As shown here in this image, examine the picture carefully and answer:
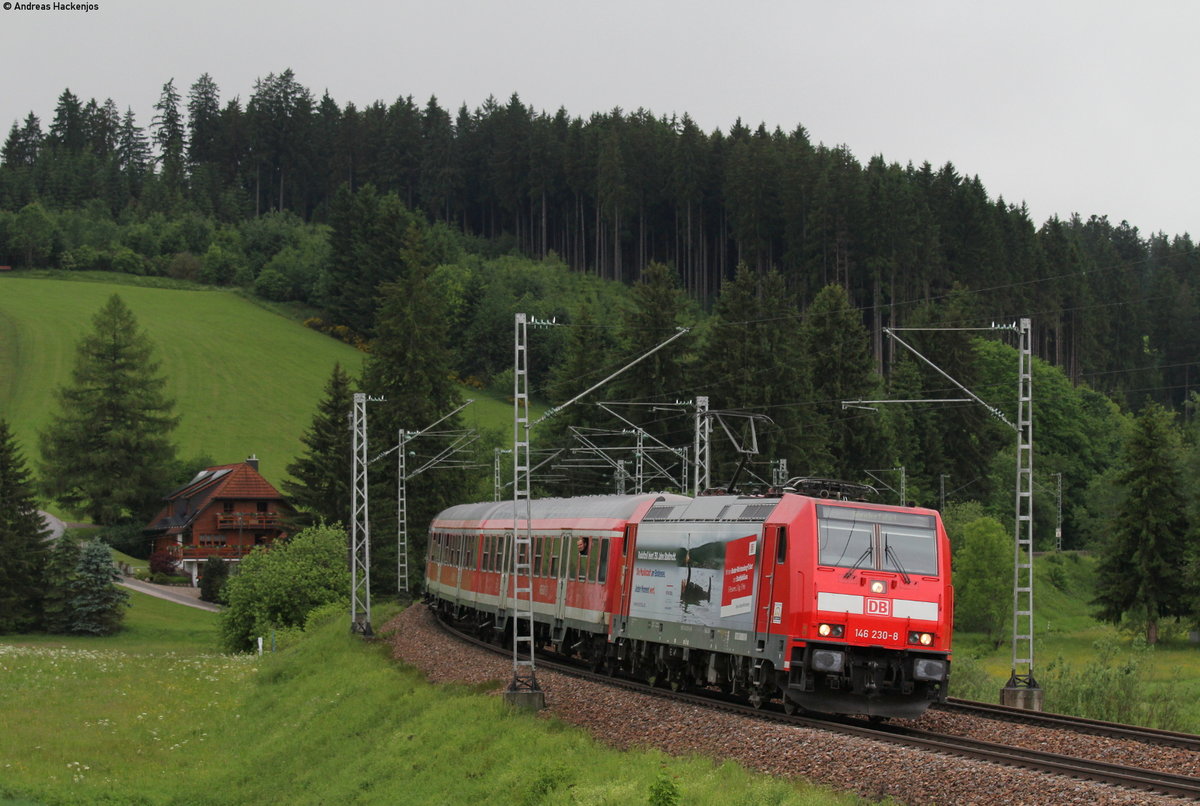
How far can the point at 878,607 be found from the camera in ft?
63.2

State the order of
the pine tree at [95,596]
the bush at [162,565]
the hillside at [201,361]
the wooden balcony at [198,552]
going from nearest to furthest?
the pine tree at [95,596], the bush at [162,565], the wooden balcony at [198,552], the hillside at [201,361]

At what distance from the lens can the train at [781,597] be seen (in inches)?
752

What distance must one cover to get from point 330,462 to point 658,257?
70.5 metres

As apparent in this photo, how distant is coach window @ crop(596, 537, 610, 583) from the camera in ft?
89.4

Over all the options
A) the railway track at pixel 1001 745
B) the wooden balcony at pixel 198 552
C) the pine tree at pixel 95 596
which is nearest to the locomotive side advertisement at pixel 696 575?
the railway track at pixel 1001 745

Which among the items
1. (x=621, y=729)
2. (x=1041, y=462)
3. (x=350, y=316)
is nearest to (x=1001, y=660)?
(x=621, y=729)

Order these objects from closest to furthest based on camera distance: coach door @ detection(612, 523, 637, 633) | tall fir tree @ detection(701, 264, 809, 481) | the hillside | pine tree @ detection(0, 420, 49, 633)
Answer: coach door @ detection(612, 523, 637, 633) → tall fir tree @ detection(701, 264, 809, 481) → pine tree @ detection(0, 420, 49, 633) → the hillside

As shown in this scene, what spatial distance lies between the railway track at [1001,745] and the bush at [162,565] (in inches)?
2623

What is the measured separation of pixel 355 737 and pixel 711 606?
8423 millimetres

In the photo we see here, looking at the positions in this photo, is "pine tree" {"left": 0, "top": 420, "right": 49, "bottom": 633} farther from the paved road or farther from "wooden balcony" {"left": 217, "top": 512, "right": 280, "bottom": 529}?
"wooden balcony" {"left": 217, "top": 512, "right": 280, "bottom": 529}

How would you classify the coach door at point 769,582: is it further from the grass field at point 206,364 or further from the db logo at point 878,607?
the grass field at point 206,364

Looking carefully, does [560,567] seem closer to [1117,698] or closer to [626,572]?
[626,572]

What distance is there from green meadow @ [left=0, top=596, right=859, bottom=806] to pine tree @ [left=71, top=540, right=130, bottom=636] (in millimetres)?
16885

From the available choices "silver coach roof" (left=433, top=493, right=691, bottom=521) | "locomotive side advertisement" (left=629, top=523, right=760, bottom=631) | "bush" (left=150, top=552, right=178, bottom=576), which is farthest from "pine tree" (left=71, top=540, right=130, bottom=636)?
"locomotive side advertisement" (left=629, top=523, right=760, bottom=631)
